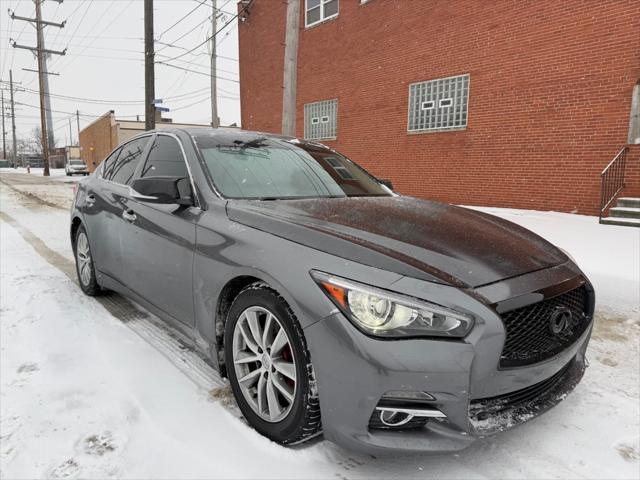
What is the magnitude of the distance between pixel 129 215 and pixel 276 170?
3.94 ft

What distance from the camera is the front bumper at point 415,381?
5.57 ft

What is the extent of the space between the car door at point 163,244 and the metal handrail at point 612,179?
834 cm

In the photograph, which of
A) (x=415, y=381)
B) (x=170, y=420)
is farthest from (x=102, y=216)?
(x=415, y=381)

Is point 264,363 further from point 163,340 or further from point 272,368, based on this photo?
point 163,340

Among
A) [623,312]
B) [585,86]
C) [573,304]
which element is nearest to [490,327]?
[573,304]

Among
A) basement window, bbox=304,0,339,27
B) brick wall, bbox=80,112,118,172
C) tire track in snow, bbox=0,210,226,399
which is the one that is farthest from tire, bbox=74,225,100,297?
brick wall, bbox=80,112,118,172

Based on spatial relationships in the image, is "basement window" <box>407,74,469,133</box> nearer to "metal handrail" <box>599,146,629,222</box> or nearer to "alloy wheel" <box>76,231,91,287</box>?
"metal handrail" <box>599,146,629,222</box>

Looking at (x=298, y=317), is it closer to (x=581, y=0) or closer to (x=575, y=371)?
(x=575, y=371)

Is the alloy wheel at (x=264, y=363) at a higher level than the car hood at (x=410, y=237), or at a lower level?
lower

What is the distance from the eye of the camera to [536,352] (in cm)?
188

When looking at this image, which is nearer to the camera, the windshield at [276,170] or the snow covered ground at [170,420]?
the snow covered ground at [170,420]

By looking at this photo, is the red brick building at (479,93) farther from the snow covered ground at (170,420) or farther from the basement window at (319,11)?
the snow covered ground at (170,420)

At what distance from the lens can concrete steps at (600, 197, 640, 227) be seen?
7.91 metres

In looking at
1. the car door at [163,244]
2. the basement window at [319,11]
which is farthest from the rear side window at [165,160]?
the basement window at [319,11]
